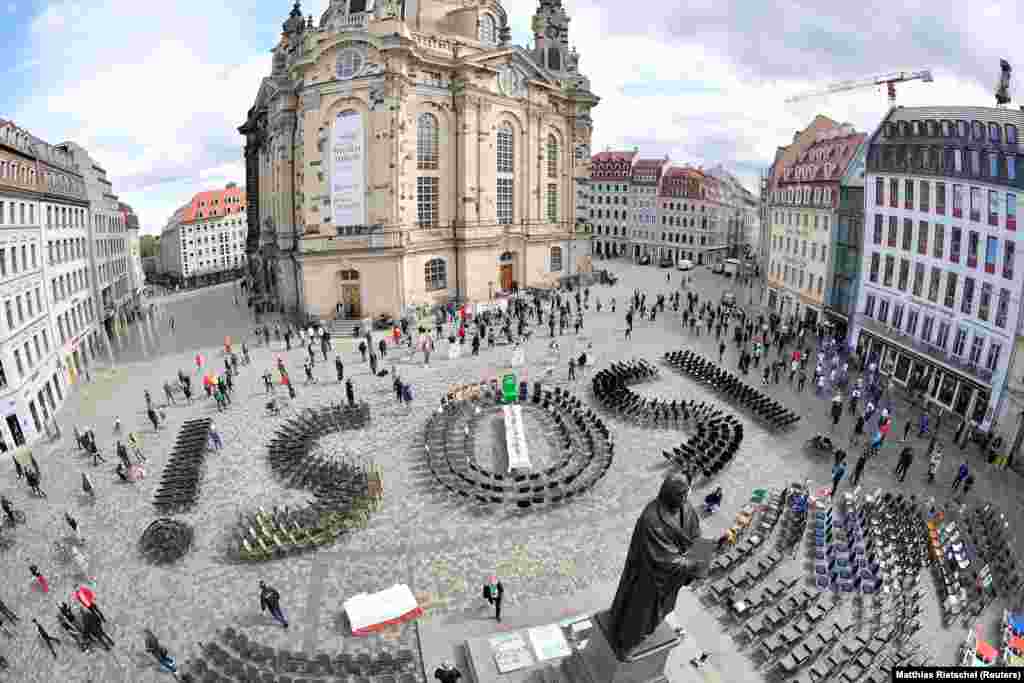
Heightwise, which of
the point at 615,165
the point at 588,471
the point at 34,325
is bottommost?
the point at 588,471

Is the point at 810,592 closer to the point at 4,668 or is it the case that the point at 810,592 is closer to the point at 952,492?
the point at 952,492

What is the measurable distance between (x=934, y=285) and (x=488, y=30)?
4544 centimetres

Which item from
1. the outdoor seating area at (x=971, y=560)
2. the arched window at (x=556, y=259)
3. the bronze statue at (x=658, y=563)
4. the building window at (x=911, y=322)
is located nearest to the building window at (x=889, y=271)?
the building window at (x=911, y=322)

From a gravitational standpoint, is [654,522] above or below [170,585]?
above

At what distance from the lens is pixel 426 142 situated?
4975 centimetres

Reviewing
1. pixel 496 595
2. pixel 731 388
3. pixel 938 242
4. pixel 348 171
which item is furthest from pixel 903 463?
pixel 348 171

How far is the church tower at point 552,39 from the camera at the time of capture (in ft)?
222

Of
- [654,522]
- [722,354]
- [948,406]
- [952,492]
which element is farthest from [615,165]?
[654,522]

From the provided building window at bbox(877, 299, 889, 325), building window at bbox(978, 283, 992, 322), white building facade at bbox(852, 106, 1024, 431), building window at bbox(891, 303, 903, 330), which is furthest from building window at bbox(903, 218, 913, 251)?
building window at bbox(978, 283, 992, 322)

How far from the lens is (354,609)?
589 inches

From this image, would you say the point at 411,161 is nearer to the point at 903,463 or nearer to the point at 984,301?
the point at 984,301

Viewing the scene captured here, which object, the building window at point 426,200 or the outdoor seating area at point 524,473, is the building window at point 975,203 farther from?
the building window at point 426,200

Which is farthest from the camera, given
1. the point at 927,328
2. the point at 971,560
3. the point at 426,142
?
the point at 426,142

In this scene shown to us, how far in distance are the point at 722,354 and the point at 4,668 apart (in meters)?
36.2
